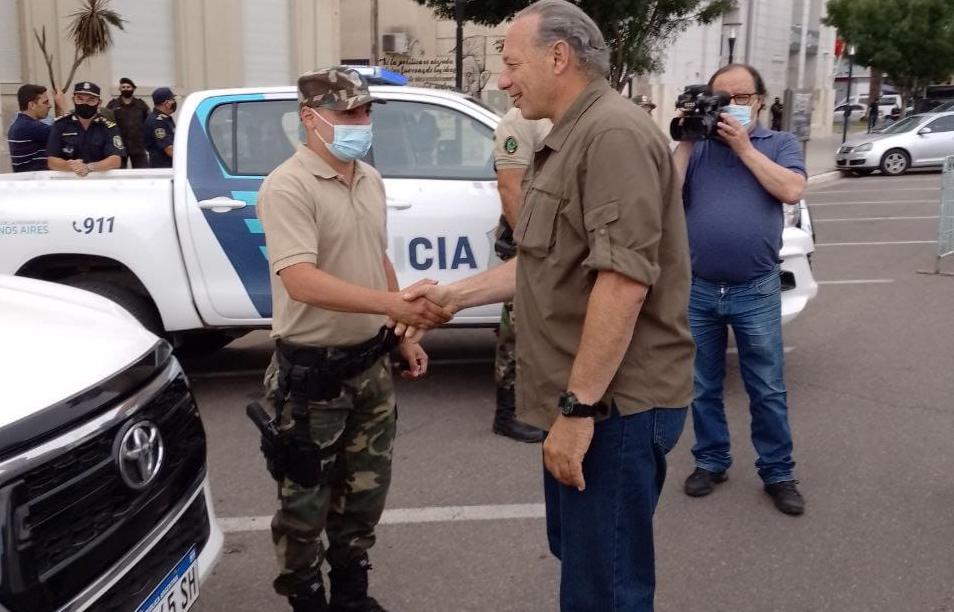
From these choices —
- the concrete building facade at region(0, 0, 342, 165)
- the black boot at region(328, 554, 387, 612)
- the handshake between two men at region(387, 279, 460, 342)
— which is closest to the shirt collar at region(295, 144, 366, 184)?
the handshake between two men at region(387, 279, 460, 342)

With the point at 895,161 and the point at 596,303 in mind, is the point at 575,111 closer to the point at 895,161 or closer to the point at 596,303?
the point at 596,303

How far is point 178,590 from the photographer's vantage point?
2.62 metres

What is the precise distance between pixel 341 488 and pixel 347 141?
1.13m

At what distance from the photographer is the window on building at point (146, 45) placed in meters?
16.3

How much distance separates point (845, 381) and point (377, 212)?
4.08 metres

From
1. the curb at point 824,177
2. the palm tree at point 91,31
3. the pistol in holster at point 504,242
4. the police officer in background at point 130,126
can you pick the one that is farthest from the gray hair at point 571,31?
the curb at point 824,177

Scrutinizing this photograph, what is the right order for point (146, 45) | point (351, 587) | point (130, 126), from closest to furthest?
1. point (351, 587)
2. point (130, 126)
3. point (146, 45)

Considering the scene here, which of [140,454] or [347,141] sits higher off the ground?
[347,141]

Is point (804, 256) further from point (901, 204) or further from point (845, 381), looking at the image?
point (901, 204)

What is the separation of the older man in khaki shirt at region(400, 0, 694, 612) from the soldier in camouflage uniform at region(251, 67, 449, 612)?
61cm

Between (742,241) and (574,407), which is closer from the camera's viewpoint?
(574,407)

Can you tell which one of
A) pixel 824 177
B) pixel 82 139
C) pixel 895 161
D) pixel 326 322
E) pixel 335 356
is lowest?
pixel 824 177

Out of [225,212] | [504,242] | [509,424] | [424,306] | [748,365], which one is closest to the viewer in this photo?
[424,306]

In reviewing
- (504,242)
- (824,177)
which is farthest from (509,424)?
(824,177)
